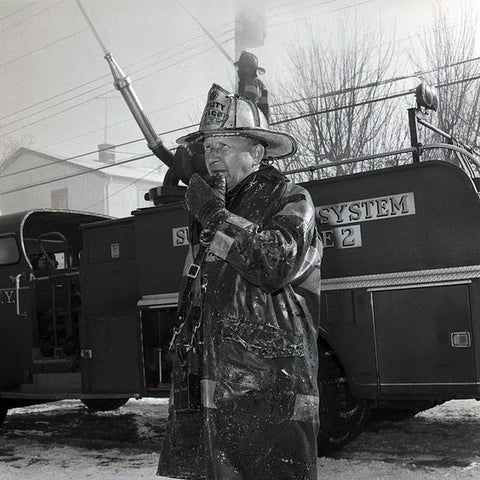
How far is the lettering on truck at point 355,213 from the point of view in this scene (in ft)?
13.3

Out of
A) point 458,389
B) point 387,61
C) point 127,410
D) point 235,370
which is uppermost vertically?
point 387,61

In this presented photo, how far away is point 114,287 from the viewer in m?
5.32

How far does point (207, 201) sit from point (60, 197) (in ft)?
80.7

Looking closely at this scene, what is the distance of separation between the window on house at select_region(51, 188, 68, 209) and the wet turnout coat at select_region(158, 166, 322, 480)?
2410 centimetres

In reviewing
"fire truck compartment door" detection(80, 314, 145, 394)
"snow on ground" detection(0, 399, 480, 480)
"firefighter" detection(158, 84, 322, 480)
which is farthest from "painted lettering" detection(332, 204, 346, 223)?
"firefighter" detection(158, 84, 322, 480)

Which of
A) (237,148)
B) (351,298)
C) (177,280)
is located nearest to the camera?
(237,148)

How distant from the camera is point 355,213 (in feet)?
13.8

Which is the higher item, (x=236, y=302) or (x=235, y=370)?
(x=236, y=302)

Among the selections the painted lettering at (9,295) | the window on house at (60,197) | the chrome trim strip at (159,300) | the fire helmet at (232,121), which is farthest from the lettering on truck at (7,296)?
the window on house at (60,197)

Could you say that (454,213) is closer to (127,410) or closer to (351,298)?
(351,298)

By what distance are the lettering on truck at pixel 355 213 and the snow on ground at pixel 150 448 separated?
1.50 metres

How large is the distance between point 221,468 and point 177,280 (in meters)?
3.01

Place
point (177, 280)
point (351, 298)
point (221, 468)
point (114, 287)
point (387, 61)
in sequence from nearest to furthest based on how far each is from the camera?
point (221, 468)
point (351, 298)
point (177, 280)
point (114, 287)
point (387, 61)

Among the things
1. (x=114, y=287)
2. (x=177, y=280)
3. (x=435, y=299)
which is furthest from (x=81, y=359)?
(x=435, y=299)
